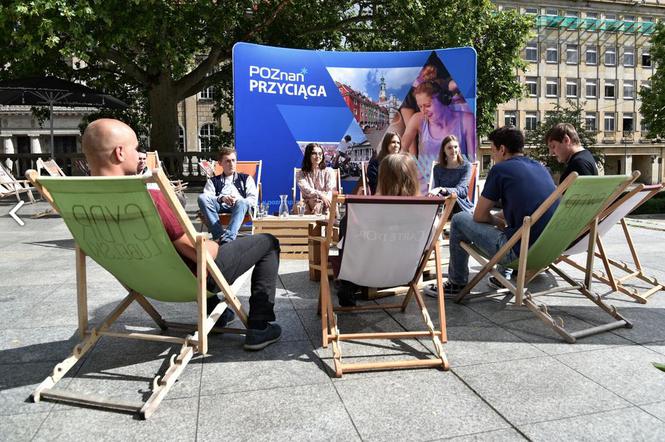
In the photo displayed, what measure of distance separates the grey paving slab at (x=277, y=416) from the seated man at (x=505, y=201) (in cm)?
179

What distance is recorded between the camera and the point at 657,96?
28.3 meters

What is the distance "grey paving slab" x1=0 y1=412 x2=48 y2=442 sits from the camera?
2.10 meters

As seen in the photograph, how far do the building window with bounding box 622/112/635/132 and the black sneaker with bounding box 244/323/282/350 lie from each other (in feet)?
203

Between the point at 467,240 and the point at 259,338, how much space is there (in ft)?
5.87

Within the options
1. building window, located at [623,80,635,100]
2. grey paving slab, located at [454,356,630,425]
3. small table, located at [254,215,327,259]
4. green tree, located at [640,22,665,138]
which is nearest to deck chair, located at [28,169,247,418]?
grey paving slab, located at [454,356,630,425]

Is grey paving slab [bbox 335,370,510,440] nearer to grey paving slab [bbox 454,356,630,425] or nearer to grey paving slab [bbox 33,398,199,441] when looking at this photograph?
grey paving slab [bbox 454,356,630,425]

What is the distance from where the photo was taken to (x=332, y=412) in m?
2.29

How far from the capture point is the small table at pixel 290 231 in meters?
5.88

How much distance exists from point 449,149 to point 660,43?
28927mm

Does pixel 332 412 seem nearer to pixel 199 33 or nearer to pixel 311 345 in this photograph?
pixel 311 345

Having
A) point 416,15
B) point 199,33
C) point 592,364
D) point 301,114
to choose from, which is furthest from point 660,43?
point 592,364

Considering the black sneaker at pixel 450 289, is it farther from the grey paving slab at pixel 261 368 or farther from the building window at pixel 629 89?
the building window at pixel 629 89

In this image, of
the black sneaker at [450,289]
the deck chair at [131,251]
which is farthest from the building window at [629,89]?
the deck chair at [131,251]

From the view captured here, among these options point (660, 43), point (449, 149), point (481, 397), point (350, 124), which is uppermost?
point (660, 43)
